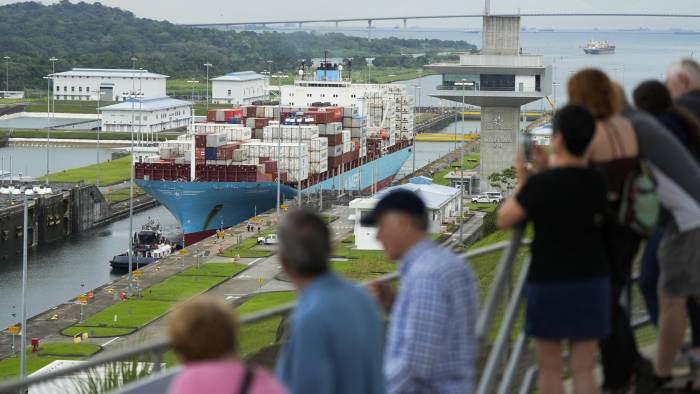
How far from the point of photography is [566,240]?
386 cm

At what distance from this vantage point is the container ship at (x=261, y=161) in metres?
41.8

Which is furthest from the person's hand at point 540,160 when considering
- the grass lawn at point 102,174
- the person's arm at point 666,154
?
the grass lawn at point 102,174

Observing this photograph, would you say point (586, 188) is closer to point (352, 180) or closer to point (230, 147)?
point (230, 147)

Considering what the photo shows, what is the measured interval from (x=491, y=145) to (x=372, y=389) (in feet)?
141

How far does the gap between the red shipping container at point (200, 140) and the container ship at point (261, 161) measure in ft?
0.10

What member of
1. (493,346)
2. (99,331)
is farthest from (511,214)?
(99,331)

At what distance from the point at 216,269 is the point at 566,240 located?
26.4 metres

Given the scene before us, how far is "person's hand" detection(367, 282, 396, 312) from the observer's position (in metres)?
3.75

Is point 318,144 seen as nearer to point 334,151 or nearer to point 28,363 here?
point 334,151

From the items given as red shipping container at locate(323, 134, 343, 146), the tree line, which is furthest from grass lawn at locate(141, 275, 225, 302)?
the tree line

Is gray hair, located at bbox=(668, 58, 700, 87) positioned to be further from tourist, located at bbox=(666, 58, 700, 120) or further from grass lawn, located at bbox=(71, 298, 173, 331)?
grass lawn, located at bbox=(71, 298, 173, 331)

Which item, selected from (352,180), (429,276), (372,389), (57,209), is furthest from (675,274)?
(352,180)

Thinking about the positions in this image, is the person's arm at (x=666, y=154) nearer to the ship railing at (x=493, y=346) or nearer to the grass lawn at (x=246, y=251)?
the ship railing at (x=493, y=346)

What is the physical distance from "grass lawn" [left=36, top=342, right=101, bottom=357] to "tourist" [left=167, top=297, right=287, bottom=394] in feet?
60.7
